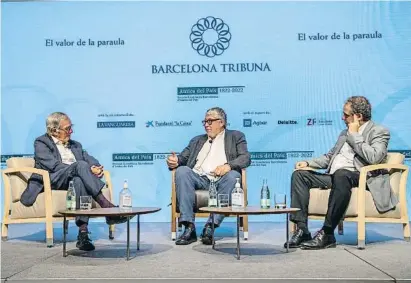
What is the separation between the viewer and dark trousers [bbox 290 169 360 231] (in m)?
4.17

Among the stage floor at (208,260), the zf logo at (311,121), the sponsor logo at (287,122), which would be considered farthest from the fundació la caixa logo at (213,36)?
the stage floor at (208,260)

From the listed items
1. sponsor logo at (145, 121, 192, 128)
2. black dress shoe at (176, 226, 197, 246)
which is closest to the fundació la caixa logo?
sponsor logo at (145, 121, 192, 128)

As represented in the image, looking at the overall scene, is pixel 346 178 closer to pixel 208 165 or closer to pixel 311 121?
pixel 208 165

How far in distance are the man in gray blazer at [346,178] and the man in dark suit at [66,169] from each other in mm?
1148

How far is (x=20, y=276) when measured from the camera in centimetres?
321

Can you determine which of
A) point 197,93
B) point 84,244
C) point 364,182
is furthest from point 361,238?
point 197,93

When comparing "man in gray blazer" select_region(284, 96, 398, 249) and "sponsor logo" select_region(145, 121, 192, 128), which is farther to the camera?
"sponsor logo" select_region(145, 121, 192, 128)

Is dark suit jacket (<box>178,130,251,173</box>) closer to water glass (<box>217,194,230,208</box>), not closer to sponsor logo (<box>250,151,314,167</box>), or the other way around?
water glass (<box>217,194,230,208</box>)

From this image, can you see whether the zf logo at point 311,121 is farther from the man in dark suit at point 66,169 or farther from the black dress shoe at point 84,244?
the black dress shoe at point 84,244

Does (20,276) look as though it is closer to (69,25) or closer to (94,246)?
(94,246)

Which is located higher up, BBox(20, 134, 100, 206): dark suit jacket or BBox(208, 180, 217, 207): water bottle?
BBox(20, 134, 100, 206): dark suit jacket

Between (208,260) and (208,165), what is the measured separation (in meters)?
1.39

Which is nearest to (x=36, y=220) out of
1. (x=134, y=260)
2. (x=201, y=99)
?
(x=134, y=260)

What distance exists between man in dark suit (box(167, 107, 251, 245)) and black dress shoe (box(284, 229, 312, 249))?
0.57m
